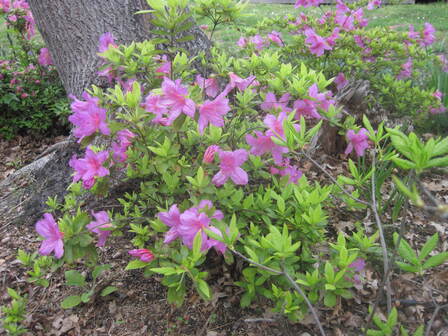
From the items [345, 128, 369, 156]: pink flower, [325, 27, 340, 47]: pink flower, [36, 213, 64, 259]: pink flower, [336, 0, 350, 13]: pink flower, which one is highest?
[336, 0, 350, 13]: pink flower

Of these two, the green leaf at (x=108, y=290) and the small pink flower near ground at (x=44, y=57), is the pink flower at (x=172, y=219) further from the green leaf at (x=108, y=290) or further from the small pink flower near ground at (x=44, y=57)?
the small pink flower near ground at (x=44, y=57)

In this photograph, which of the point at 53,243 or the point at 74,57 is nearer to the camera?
the point at 53,243

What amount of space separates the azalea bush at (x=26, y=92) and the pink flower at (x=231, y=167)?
9.03 ft

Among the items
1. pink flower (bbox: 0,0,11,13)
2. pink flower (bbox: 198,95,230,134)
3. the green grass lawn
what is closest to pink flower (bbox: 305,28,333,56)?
pink flower (bbox: 198,95,230,134)

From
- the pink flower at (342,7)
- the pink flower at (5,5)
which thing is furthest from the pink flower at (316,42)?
the pink flower at (5,5)

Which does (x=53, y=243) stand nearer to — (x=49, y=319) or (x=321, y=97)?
(x=49, y=319)

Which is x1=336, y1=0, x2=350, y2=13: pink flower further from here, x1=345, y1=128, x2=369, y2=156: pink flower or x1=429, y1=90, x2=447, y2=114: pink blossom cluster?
x1=345, y1=128, x2=369, y2=156: pink flower

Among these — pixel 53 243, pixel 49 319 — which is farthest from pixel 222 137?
pixel 49 319

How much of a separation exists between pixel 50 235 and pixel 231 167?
2.29 feet

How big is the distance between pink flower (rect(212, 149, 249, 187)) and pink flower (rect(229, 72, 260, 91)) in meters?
0.34

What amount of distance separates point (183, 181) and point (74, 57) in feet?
5.31

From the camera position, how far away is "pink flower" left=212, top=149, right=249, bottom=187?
129cm

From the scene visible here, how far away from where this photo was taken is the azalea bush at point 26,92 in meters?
3.60

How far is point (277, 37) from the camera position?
10.4ft
